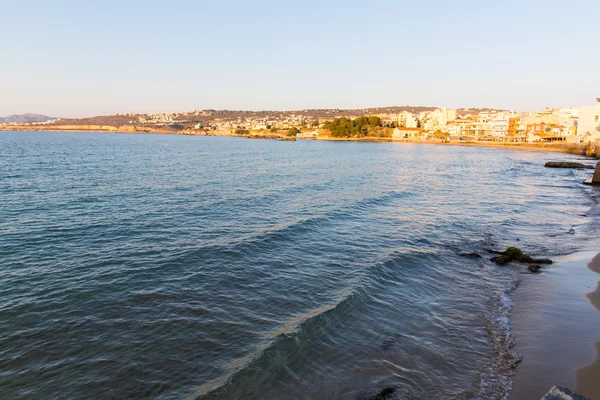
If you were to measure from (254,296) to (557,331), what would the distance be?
768cm

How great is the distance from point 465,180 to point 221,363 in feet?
134

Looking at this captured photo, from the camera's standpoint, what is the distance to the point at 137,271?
42.2 feet

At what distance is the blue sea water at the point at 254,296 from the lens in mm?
7684

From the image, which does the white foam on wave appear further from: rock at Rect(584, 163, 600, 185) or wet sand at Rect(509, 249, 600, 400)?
rock at Rect(584, 163, 600, 185)

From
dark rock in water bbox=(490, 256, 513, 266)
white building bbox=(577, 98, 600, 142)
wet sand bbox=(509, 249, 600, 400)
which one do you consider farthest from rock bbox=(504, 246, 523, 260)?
white building bbox=(577, 98, 600, 142)

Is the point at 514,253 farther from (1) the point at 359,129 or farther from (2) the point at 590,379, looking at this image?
(1) the point at 359,129

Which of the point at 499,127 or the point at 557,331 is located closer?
the point at 557,331

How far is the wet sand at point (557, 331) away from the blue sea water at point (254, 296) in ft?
1.58

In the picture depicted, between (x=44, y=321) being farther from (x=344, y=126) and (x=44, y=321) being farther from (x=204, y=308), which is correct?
(x=344, y=126)

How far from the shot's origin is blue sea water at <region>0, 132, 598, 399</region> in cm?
768

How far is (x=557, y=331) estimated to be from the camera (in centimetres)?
952

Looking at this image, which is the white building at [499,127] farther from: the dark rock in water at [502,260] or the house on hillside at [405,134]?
the dark rock in water at [502,260]

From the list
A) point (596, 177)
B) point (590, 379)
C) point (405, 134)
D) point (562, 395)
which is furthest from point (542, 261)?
point (405, 134)

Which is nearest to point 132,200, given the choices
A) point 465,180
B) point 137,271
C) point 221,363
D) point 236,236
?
point 236,236
